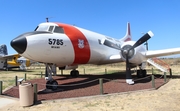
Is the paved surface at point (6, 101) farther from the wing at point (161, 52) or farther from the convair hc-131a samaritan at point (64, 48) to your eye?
the wing at point (161, 52)

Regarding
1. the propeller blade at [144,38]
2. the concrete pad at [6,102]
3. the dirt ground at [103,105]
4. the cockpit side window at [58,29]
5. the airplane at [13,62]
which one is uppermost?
the cockpit side window at [58,29]

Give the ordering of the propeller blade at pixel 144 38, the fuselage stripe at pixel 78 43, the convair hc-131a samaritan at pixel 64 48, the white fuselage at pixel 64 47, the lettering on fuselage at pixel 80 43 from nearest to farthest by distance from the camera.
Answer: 1. the convair hc-131a samaritan at pixel 64 48
2. the white fuselage at pixel 64 47
3. the fuselage stripe at pixel 78 43
4. the lettering on fuselage at pixel 80 43
5. the propeller blade at pixel 144 38

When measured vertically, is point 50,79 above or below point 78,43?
below

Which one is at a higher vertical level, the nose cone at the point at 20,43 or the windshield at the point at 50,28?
the windshield at the point at 50,28

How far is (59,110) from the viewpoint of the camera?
6.79 meters

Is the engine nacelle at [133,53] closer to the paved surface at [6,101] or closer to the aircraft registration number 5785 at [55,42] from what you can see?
the aircraft registration number 5785 at [55,42]

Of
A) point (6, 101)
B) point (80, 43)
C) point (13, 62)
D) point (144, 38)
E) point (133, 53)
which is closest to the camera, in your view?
point (6, 101)

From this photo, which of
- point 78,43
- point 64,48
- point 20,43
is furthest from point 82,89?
point 20,43

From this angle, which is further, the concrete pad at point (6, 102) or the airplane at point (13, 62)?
the airplane at point (13, 62)

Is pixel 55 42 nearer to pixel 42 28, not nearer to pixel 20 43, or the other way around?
pixel 42 28

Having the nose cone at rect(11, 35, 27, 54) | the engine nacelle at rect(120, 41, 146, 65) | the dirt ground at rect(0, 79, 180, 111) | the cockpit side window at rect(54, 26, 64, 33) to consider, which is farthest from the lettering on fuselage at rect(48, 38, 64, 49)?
the engine nacelle at rect(120, 41, 146, 65)

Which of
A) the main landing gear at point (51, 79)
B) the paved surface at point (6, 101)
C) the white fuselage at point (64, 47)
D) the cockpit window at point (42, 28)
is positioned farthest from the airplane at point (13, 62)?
the paved surface at point (6, 101)

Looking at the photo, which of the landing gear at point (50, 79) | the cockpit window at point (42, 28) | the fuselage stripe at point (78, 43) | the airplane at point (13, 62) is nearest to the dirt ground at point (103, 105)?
the landing gear at point (50, 79)

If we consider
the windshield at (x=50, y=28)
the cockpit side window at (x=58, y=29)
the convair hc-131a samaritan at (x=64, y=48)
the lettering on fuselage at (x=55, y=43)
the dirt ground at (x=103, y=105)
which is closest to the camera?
the dirt ground at (x=103, y=105)
